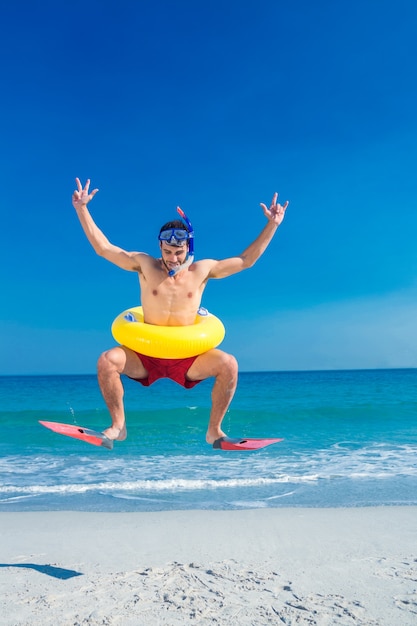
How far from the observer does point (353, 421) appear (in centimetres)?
2564

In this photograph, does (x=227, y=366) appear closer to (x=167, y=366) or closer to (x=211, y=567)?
(x=167, y=366)

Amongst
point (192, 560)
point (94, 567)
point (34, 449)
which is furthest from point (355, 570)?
point (34, 449)

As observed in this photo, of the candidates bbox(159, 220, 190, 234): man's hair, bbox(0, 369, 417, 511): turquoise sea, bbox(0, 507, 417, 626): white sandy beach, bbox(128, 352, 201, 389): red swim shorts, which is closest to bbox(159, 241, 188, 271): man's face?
bbox(159, 220, 190, 234): man's hair

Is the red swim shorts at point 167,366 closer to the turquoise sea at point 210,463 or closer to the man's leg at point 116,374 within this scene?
the man's leg at point 116,374

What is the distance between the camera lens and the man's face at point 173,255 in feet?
17.9

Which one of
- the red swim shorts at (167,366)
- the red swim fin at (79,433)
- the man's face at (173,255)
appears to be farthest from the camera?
the red swim shorts at (167,366)

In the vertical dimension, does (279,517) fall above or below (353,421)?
below

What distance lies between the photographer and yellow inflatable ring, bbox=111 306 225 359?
17.6 feet

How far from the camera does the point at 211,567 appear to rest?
25.1 ft

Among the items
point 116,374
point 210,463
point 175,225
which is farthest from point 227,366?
point 210,463

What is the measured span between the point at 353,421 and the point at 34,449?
1323 cm

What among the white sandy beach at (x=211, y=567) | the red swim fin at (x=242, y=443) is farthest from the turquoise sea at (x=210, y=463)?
the red swim fin at (x=242, y=443)

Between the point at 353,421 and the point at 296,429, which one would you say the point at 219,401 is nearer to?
the point at 296,429

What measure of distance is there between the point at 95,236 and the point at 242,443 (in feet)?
7.43
